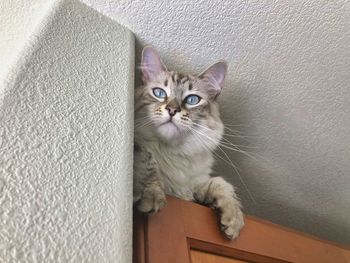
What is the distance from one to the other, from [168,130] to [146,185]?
0.28 metres

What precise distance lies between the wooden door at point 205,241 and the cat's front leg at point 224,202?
1.1 inches

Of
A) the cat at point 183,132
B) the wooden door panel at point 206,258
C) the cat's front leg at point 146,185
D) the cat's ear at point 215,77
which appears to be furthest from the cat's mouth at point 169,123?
the wooden door panel at point 206,258

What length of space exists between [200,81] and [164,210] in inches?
21.3

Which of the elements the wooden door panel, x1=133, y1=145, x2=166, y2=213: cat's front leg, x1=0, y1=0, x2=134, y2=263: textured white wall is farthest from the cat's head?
the wooden door panel

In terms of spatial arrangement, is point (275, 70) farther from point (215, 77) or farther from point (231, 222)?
point (231, 222)

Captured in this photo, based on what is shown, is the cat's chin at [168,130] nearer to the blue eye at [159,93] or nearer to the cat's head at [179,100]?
the cat's head at [179,100]

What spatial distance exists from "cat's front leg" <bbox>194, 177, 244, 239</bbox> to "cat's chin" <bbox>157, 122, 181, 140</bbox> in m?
0.19

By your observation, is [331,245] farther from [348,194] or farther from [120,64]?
[120,64]

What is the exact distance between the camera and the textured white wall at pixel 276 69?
104cm

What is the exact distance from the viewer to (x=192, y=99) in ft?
3.93

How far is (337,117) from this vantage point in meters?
1.31

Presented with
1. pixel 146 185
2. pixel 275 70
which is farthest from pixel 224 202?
pixel 275 70

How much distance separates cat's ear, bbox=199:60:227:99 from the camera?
45.1 inches

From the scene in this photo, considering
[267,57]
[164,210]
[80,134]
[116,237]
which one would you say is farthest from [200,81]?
[116,237]
